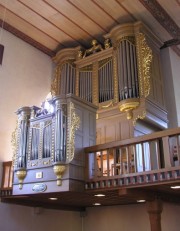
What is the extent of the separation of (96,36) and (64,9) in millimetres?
1735

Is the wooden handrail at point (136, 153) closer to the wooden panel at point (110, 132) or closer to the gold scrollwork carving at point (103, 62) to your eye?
the wooden panel at point (110, 132)

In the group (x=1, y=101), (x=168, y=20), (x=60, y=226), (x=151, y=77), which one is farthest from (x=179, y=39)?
(x=60, y=226)

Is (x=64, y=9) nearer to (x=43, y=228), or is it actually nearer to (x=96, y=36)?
(x=96, y=36)

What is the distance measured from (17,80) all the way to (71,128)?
381 centimetres

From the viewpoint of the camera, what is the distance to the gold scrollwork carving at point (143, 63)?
9.61 m

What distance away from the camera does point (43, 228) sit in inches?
394

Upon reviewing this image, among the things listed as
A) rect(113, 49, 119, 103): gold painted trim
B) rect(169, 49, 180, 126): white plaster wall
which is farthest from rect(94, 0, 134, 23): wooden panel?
rect(169, 49, 180, 126): white plaster wall

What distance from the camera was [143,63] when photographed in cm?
998

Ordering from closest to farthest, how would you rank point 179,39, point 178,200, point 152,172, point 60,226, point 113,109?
point 152,172
point 178,200
point 113,109
point 60,226
point 179,39

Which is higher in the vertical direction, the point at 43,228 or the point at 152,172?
the point at 152,172

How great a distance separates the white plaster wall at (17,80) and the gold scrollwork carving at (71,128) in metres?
2.87

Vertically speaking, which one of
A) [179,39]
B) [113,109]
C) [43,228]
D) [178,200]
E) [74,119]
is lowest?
[43,228]

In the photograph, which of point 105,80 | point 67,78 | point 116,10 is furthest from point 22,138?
point 116,10

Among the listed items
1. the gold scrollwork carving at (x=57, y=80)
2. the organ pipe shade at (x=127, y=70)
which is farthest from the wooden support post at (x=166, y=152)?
the gold scrollwork carving at (x=57, y=80)
